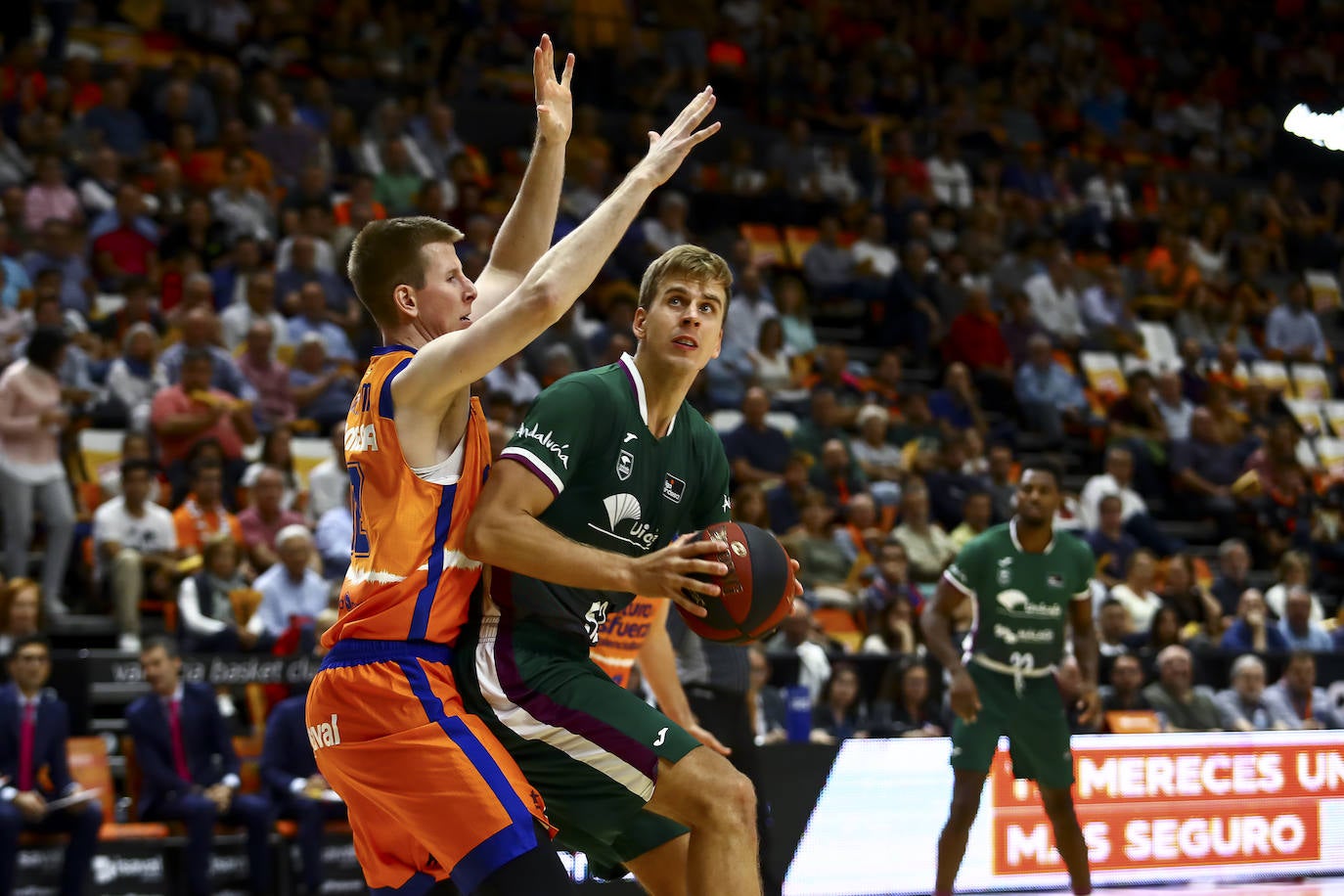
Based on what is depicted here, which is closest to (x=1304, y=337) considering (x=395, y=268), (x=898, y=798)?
(x=898, y=798)

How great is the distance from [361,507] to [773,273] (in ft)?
40.8

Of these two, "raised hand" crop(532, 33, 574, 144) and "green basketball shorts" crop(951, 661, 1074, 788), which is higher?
"raised hand" crop(532, 33, 574, 144)

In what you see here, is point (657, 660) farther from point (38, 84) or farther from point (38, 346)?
point (38, 84)

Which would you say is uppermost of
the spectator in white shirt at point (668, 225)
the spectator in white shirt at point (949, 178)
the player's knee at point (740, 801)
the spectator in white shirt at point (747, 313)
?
the spectator in white shirt at point (949, 178)

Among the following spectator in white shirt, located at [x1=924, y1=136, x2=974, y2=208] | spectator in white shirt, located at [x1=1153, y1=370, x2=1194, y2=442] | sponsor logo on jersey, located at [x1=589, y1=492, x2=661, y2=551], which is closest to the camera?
sponsor logo on jersey, located at [x1=589, y1=492, x2=661, y2=551]

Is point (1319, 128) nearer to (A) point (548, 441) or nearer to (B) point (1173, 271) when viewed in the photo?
(B) point (1173, 271)

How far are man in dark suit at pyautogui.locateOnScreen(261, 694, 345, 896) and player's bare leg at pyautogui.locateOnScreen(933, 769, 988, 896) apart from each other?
3289mm

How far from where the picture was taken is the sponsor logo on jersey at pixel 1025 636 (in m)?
7.56

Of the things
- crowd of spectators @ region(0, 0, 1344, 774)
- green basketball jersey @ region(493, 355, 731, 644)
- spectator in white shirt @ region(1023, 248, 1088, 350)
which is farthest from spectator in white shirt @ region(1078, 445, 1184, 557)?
green basketball jersey @ region(493, 355, 731, 644)

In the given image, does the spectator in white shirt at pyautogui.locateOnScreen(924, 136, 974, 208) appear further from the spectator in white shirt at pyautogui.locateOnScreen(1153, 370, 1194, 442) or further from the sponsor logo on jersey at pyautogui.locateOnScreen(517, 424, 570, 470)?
the sponsor logo on jersey at pyautogui.locateOnScreen(517, 424, 570, 470)

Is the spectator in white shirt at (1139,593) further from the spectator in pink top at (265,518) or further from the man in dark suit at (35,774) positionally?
the man in dark suit at (35,774)

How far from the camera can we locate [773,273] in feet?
51.7

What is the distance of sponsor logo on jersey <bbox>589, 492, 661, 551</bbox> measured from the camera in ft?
12.8

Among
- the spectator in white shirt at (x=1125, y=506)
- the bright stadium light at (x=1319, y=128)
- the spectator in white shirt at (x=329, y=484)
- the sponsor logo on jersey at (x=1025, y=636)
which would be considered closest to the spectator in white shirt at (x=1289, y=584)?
the spectator in white shirt at (x=1125, y=506)
